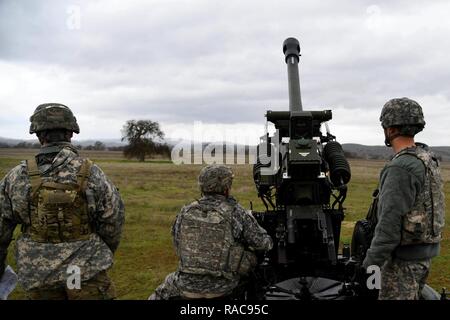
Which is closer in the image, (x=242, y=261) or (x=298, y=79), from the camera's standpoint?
(x=242, y=261)

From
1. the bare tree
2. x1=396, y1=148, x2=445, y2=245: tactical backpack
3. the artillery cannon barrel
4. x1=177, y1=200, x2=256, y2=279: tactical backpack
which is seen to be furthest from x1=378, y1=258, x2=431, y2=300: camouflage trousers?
the bare tree

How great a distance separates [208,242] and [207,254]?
0.10 metres

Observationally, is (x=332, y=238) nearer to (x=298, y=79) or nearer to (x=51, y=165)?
(x=298, y=79)

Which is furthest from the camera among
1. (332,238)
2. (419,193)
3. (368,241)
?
(332,238)

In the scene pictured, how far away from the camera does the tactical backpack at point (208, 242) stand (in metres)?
4.30

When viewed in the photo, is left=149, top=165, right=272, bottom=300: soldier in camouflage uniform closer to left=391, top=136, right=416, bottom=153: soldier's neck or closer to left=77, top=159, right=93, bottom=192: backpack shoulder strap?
left=77, top=159, right=93, bottom=192: backpack shoulder strap

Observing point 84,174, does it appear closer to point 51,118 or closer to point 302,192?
point 51,118

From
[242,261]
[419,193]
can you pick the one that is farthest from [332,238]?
[419,193]

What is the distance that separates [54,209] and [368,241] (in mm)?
2810

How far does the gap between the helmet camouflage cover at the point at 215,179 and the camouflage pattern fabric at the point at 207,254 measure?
7 centimetres

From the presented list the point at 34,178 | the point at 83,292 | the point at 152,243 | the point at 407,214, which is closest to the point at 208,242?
the point at 83,292
